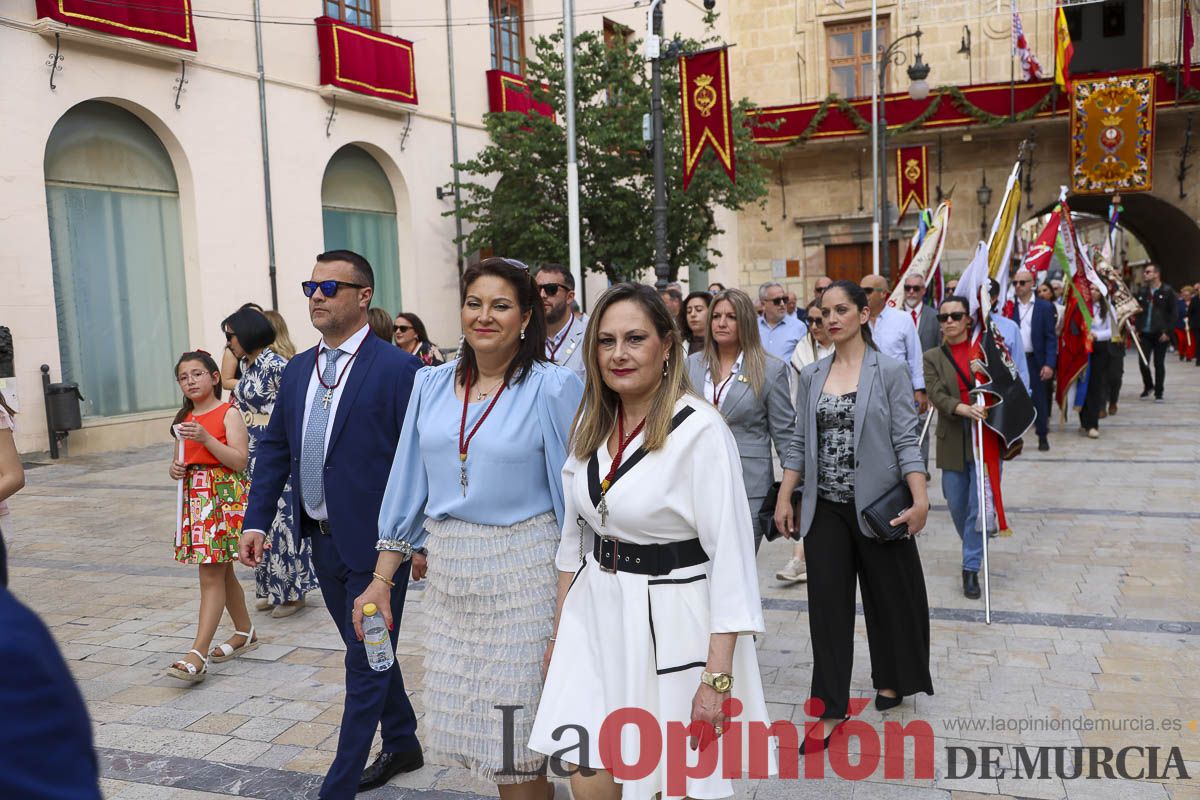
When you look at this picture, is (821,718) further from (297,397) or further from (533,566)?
(297,397)

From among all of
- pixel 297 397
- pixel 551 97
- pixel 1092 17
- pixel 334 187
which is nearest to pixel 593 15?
pixel 551 97

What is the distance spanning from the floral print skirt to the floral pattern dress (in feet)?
1.44

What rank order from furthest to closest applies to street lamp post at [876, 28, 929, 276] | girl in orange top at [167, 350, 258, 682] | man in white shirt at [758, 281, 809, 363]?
street lamp post at [876, 28, 929, 276], man in white shirt at [758, 281, 809, 363], girl in orange top at [167, 350, 258, 682]

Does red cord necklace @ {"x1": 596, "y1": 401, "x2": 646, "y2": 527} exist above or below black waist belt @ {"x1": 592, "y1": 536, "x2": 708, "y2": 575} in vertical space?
above

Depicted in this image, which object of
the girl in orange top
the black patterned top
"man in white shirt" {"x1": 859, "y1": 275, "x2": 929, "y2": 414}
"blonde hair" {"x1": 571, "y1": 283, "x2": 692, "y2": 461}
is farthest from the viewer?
"man in white shirt" {"x1": 859, "y1": 275, "x2": 929, "y2": 414}

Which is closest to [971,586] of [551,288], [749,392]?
[749,392]

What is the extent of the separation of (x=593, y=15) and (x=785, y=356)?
661 inches

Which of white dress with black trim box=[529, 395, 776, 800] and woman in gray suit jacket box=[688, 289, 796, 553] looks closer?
white dress with black trim box=[529, 395, 776, 800]

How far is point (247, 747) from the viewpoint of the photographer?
4.21 m

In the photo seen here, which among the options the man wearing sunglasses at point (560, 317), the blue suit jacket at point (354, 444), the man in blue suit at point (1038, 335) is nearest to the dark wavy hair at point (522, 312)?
the blue suit jacket at point (354, 444)

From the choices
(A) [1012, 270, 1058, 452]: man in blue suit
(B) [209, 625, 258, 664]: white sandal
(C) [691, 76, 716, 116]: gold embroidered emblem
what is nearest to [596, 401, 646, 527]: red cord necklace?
(B) [209, 625, 258, 664]: white sandal

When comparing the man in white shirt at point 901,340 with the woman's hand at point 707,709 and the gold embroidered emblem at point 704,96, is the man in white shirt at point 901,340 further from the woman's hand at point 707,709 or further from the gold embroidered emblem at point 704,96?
the gold embroidered emblem at point 704,96

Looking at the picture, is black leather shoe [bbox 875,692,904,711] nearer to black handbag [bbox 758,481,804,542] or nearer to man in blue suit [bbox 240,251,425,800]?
black handbag [bbox 758,481,804,542]

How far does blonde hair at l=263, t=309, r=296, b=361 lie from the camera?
6.07 meters
